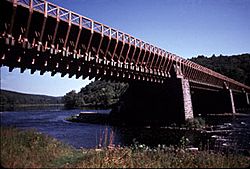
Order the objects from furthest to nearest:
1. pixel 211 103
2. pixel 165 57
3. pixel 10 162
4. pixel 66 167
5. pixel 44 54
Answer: pixel 211 103 < pixel 165 57 < pixel 44 54 < pixel 66 167 < pixel 10 162

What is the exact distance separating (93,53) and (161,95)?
16898mm

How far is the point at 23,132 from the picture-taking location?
9.95 meters

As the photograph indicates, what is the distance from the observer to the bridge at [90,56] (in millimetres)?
15969

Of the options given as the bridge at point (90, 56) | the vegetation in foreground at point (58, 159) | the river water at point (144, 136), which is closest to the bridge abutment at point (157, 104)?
the bridge at point (90, 56)

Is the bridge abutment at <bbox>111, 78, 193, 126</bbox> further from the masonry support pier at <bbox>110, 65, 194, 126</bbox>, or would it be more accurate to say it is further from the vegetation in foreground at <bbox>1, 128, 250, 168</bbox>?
the vegetation in foreground at <bbox>1, 128, 250, 168</bbox>

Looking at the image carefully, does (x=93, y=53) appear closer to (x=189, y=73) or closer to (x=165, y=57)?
(x=165, y=57)

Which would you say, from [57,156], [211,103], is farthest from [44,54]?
[211,103]

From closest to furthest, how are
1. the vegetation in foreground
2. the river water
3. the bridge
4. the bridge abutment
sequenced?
1. the vegetation in foreground
2. the bridge
3. the river water
4. the bridge abutment

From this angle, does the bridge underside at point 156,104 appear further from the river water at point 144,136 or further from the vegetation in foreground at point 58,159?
the vegetation in foreground at point 58,159

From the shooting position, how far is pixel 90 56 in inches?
843

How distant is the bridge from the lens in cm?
1597

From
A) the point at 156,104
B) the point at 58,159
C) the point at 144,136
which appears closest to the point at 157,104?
the point at 156,104

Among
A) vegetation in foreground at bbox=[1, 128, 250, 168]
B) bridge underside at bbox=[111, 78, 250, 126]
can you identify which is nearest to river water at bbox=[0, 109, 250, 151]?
vegetation in foreground at bbox=[1, 128, 250, 168]

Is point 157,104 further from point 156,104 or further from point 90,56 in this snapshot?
point 90,56
